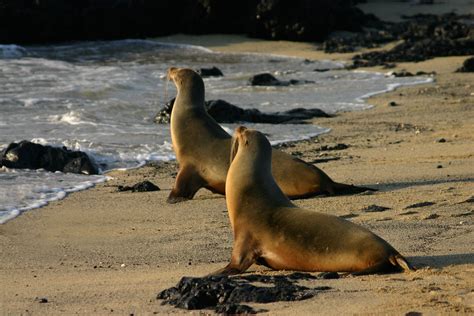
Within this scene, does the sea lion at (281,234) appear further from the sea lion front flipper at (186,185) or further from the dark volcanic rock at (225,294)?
the sea lion front flipper at (186,185)

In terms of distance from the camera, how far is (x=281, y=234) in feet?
18.4

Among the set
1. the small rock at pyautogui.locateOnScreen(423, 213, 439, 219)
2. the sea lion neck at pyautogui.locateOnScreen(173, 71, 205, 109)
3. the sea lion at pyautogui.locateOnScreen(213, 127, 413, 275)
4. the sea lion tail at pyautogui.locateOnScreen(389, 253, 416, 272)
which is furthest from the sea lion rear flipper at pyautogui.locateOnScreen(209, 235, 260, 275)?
the sea lion neck at pyautogui.locateOnScreen(173, 71, 205, 109)

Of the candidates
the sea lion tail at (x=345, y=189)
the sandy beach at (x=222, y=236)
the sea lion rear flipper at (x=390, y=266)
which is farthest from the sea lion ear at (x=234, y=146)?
the sea lion tail at (x=345, y=189)

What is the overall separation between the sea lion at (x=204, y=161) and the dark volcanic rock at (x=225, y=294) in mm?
3330

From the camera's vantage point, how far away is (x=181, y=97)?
364 inches

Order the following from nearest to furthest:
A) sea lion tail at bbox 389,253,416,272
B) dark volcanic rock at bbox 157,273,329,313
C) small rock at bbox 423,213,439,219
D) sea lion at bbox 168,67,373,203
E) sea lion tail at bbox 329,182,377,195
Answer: dark volcanic rock at bbox 157,273,329,313, sea lion tail at bbox 389,253,416,272, small rock at bbox 423,213,439,219, sea lion tail at bbox 329,182,377,195, sea lion at bbox 168,67,373,203

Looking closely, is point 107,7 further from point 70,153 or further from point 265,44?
point 70,153

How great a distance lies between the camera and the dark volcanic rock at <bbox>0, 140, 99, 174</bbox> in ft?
32.0

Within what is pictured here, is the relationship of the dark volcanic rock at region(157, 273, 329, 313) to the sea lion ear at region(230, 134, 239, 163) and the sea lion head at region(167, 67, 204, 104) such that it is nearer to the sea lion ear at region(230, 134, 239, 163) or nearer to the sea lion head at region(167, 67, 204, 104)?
the sea lion ear at region(230, 134, 239, 163)

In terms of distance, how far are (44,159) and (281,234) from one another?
4644 mm

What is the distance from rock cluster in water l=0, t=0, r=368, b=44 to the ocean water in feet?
2.59

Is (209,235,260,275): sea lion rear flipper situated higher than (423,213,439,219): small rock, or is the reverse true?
(209,235,260,275): sea lion rear flipper

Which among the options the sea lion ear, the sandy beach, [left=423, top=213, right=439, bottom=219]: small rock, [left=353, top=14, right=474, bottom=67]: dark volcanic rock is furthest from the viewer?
[left=353, top=14, right=474, bottom=67]: dark volcanic rock

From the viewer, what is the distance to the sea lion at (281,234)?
527 cm
